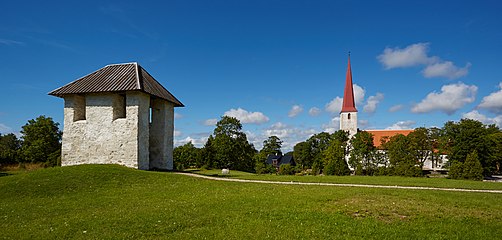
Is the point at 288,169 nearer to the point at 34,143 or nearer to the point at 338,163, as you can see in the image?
the point at 338,163

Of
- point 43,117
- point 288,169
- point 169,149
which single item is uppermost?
point 43,117

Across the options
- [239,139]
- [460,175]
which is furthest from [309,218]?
[239,139]

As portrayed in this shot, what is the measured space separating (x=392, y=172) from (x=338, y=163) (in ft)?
20.2

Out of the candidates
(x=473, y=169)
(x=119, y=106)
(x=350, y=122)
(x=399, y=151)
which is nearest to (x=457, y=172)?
(x=473, y=169)

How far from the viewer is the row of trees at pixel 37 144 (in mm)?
36344

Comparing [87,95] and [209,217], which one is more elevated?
[87,95]

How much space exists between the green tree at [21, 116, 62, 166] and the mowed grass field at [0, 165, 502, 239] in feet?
90.0

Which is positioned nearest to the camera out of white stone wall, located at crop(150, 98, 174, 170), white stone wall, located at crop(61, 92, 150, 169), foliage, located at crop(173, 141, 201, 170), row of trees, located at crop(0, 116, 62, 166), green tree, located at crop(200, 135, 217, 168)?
white stone wall, located at crop(61, 92, 150, 169)

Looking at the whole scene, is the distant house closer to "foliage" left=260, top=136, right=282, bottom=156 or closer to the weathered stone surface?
"foliage" left=260, top=136, right=282, bottom=156

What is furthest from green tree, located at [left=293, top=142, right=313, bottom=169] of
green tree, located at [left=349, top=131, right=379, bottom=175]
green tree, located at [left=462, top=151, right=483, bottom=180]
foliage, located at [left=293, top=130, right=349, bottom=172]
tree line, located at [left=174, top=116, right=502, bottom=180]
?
green tree, located at [left=462, top=151, right=483, bottom=180]

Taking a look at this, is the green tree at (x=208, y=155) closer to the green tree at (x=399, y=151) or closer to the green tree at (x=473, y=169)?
the green tree at (x=399, y=151)

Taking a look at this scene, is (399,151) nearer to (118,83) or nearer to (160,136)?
(160,136)

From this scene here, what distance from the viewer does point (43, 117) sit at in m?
39.8

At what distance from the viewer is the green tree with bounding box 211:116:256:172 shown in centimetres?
4081
